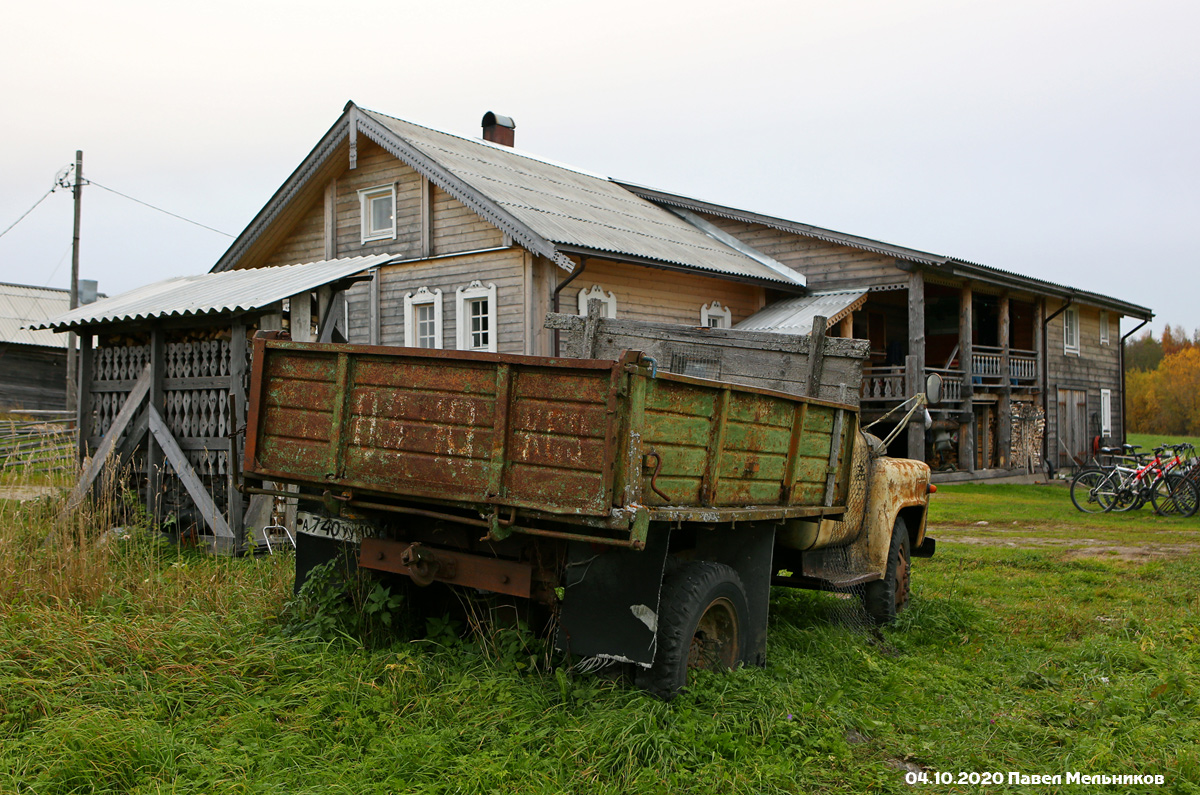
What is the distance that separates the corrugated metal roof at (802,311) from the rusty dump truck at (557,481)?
1257 centimetres

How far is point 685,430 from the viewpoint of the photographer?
4.29 m

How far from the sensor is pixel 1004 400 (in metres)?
22.7

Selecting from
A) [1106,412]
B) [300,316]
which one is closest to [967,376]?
[1106,412]

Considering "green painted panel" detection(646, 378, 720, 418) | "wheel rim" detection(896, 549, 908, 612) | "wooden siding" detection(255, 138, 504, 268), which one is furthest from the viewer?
"wooden siding" detection(255, 138, 504, 268)

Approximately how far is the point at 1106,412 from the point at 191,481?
1089 inches

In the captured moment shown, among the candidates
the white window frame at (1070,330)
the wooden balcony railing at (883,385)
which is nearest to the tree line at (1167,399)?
the white window frame at (1070,330)

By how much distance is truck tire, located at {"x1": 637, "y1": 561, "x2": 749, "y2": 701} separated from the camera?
14.2 feet

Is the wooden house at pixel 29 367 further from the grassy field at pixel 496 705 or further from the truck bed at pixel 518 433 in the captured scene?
the truck bed at pixel 518 433

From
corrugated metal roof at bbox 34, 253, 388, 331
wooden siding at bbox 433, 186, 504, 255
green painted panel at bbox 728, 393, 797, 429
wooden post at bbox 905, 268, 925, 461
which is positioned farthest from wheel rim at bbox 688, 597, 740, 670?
wooden post at bbox 905, 268, 925, 461

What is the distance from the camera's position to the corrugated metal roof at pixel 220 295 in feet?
27.7

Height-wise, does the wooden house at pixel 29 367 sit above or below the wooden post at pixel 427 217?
below

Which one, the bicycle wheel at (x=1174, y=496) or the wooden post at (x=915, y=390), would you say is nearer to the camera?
the bicycle wheel at (x=1174, y=496)

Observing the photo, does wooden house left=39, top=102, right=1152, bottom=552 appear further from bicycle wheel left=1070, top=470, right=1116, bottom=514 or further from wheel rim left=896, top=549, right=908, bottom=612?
bicycle wheel left=1070, top=470, right=1116, bottom=514

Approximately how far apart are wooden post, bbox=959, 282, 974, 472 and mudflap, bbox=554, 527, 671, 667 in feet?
59.7
